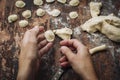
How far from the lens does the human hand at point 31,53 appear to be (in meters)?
1.18

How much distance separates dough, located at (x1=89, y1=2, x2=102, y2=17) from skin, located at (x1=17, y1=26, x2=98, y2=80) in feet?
0.98

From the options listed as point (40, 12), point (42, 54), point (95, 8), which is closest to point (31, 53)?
point (42, 54)

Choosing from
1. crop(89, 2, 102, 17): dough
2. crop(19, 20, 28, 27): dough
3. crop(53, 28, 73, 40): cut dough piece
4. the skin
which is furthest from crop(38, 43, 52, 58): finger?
crop(89, 2, 102, 17): dough

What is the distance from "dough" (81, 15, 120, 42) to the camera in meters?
1.34

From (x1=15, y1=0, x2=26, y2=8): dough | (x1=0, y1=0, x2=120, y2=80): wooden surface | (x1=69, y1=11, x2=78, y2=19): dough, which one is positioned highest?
(x1=15, y1=0, x2=26, y2=8): dough

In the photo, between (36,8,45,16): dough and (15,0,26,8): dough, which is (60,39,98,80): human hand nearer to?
(36,8,45,16): dough

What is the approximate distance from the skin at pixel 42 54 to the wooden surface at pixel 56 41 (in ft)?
0.23

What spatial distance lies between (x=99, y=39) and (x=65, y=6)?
322 millimetres

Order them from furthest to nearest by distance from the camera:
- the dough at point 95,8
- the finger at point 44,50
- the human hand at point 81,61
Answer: the dough at point 95,8 → the finger at point 44,50 → the human hand at point 81,61

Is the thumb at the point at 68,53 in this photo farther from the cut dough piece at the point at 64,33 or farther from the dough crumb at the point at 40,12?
the dough crumb at the point at 40,12

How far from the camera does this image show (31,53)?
1.21m

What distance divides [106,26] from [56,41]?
1.00 ft

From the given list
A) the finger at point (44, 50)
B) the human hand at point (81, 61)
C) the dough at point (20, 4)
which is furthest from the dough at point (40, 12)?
the human hand at point (81, 61)

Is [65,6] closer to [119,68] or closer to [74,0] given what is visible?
[74,0]
